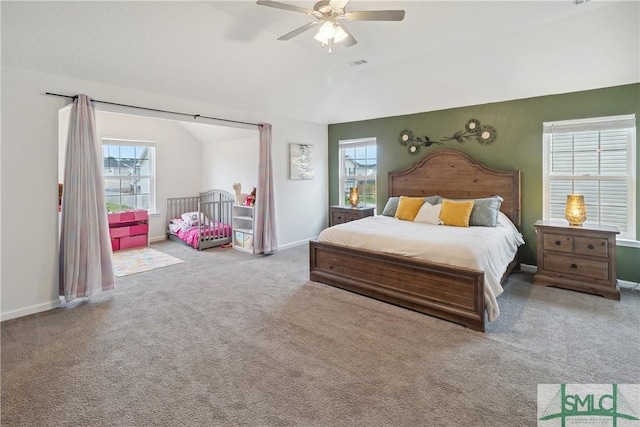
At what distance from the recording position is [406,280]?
3.18 meters

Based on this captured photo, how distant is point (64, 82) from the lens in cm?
327

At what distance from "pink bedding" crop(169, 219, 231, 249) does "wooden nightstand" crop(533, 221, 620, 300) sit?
509 centimetres

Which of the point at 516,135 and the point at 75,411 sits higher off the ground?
the point at 516,135

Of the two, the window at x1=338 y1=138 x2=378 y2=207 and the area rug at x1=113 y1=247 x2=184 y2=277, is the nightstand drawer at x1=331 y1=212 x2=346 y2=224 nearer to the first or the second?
the window at x1=338 y1=138 x2=378 y2=207

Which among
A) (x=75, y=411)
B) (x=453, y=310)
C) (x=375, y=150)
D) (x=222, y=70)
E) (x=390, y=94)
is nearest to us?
(x=75, y=411)

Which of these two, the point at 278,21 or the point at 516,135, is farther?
the point at 516,135

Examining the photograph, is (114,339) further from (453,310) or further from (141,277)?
(453,310)

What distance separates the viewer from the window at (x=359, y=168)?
19.8ft

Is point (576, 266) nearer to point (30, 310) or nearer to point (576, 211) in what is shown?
point (576, 211)

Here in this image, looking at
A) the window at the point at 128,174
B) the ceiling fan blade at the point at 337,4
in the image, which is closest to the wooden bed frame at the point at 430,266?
the ceiling fan blade at the point at 337,4

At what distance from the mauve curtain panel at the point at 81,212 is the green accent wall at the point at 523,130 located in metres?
4.33

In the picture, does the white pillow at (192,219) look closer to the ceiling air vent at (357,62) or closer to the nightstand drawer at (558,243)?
the ceiling air vent at (357,62)

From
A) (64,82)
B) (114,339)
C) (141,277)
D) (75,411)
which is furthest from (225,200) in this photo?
(75,411)

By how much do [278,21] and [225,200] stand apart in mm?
3937
